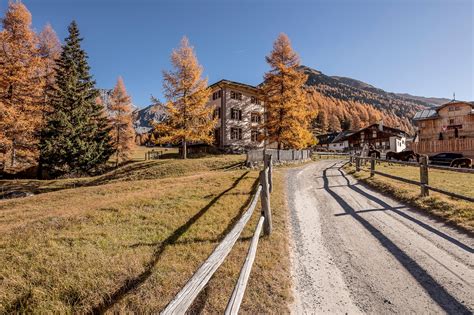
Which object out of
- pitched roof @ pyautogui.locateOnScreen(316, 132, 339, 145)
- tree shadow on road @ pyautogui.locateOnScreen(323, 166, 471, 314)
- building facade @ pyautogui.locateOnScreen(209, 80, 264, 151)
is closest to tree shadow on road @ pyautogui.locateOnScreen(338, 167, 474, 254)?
tree shadow on road @ pyautogui.locateOnScreen(323, 166, 471, 314)

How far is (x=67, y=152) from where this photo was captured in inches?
1029

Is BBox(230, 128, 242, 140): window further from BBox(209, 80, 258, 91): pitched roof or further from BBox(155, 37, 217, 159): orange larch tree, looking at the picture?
BBox(155, 37, 217, 159): orange larch tree

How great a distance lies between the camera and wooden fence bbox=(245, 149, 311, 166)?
860 inches

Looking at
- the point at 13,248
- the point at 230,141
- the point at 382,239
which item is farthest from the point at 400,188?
the point at 230,141

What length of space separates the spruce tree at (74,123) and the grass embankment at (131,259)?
2002 centimetres

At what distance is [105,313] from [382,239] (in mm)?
6360

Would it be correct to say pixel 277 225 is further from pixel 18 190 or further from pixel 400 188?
pixel 18 190

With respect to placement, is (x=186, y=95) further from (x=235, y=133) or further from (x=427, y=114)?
(x=427, y=114)

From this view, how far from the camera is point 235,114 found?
37.3 meters

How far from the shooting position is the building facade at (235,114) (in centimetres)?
3606

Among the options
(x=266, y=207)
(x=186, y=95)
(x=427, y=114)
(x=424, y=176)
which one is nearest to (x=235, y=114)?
(x=186, y=95)

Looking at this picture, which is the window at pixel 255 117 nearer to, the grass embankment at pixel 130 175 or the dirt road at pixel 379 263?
the grass embankment at pixel 130 175

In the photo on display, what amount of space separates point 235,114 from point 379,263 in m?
33.7

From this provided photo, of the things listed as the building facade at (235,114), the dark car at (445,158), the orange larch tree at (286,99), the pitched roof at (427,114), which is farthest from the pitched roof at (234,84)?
the pitched roof at (427,114)
